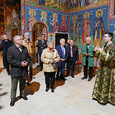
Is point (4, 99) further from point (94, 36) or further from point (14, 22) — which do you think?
point (14, 22)

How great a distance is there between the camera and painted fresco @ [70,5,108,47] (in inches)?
312

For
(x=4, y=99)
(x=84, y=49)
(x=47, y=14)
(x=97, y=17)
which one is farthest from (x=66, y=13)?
(x=4, y=99)

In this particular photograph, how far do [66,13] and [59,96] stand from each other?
8452mm

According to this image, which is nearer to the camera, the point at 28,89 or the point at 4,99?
the point at 4,99

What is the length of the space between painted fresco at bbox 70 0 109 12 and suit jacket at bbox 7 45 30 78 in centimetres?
712

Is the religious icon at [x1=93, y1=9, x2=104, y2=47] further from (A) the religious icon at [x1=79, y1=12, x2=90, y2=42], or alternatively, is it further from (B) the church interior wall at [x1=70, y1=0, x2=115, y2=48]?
(A) the religious icon at [x1=79, y1=12, x2=90, y2=42]

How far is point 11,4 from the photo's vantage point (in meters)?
14.3

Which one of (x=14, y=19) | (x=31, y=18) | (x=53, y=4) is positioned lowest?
(x=31, y=18)

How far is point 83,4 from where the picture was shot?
900 cm

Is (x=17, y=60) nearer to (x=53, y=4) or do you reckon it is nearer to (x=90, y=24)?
(x=90, y=24)

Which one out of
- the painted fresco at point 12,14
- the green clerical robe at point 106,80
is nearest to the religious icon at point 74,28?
the green clerical robe at point 106,80

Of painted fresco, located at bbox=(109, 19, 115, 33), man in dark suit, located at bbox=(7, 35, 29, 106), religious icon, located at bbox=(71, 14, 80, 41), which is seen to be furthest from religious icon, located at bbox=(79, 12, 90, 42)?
man in dark suit, located at bbox=(7, 35, 29, 106)

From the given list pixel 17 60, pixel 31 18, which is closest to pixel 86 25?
pixel 31 18

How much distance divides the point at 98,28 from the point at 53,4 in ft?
13.9
